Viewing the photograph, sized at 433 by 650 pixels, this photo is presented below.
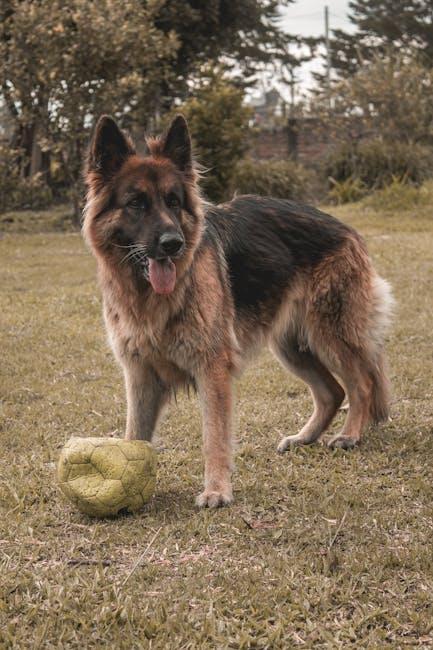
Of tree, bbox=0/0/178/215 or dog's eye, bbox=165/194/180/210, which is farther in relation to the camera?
tree, bbox=0/0/178/215

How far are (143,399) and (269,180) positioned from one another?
1604 centimetres

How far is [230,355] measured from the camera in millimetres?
4969

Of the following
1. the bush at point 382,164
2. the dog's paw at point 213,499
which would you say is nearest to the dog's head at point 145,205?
the dog's paw at point 213,499

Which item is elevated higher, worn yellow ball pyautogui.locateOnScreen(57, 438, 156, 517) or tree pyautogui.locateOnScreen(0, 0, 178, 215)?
tree pyautogui.locateOnScreen(0, 0, 178, 215)

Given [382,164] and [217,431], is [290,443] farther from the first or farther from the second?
[382,164]

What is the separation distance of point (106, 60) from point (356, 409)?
14.3 metres

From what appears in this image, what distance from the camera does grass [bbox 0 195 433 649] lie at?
330 cm

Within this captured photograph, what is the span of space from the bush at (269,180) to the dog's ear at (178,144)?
15000mm

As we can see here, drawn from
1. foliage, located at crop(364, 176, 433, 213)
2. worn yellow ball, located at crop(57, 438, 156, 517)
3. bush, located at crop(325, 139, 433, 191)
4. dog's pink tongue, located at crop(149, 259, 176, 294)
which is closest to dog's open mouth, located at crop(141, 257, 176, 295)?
dog's pink tongue, located at crop(149, 259, 176, 294)

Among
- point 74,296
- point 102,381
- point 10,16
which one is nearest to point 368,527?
point 102,381

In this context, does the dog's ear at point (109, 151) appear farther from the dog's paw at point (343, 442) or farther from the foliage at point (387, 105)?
the foliage at point (387, 105)

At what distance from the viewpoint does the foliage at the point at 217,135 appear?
63.4ft

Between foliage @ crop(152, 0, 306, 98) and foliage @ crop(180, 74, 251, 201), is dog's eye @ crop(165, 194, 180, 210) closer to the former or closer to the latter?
foliage @ crop(180, 74, 251, 201)

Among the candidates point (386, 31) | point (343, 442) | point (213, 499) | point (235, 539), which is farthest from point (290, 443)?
point (386, 31)
